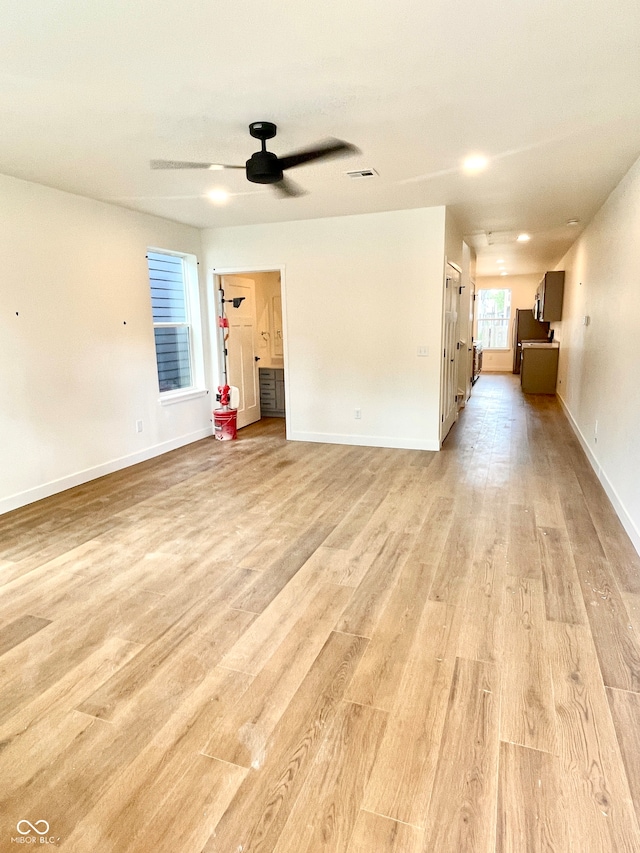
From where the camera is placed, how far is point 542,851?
1.32 m

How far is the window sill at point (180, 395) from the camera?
5.55 m

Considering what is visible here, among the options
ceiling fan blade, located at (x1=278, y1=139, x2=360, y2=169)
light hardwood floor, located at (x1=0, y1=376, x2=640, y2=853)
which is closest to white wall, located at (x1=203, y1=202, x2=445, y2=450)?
light hardwood floor, located at (x1=0, y1=376, x2=640, y2=853)

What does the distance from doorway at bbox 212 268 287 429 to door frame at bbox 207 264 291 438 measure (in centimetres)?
1

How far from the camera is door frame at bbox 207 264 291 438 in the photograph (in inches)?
228

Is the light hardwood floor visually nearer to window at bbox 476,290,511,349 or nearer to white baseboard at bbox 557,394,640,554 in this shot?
white baseboard at bbox 557,394,640,554

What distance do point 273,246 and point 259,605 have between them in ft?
14.5

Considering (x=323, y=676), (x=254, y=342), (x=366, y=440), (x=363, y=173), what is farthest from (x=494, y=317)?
(x=323, y=676)

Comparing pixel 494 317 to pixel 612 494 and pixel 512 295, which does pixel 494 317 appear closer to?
pixel 512 295

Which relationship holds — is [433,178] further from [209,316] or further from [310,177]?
[209,316]

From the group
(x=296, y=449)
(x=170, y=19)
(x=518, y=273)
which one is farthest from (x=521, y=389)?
(x=170, y=19)

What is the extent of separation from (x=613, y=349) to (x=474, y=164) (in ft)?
6.25

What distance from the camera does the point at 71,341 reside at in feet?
14.1

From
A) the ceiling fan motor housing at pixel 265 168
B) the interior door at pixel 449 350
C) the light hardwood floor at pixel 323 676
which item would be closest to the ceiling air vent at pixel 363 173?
the ceiling fan motor housing at pixel 265 168

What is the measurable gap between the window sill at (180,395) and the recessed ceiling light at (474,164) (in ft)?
12.4
